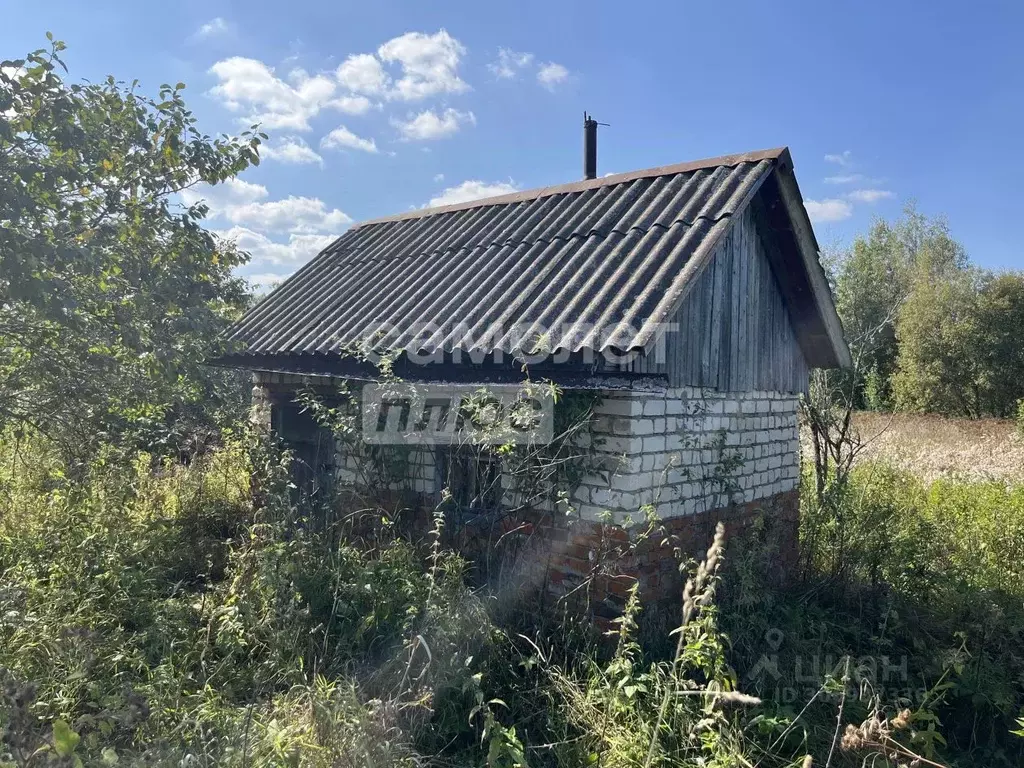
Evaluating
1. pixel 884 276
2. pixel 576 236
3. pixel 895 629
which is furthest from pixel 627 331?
pixel 884 276

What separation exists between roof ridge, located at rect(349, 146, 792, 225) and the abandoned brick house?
0.02 meters

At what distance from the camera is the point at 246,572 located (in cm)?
489

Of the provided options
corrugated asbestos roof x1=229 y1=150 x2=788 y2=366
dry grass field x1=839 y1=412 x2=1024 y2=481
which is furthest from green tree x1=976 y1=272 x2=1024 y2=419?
corrugated asbestos roof x1=229 y1=150 x2=788 y2=366

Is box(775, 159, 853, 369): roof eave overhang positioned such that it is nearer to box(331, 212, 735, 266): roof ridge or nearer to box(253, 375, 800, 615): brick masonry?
box(331, 212, 735, 266): roof ridge

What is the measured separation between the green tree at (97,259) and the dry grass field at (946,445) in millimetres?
8091

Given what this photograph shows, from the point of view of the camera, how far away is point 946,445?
52.4 ft

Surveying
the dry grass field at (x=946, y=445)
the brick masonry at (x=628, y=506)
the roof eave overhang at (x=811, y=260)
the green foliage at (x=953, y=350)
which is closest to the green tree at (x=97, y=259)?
the brick masonry at (x=628, y=506)

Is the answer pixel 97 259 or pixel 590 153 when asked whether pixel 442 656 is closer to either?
pixel 97 259

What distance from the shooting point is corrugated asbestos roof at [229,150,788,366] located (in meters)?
4.96

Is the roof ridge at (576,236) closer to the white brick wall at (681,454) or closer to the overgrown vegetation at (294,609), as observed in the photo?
the white brick wall at (681,454)

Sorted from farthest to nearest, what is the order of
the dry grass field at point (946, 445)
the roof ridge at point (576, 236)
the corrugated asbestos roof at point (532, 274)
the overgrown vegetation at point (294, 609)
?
the dry grass field at point (946, 445), the roof ridge at point (576, 236), the corrugated asbestos roof at point (532, 274), the overgrown vegetation at point (294, 609)

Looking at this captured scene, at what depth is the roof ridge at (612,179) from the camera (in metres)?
5.77

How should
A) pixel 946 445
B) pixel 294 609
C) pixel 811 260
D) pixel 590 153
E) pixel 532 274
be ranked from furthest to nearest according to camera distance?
pixel 946 445 → pixel 590 153 → pixel 811 260 → pixel 532 274 → pixel 294 609

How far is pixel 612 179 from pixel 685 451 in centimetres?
323
